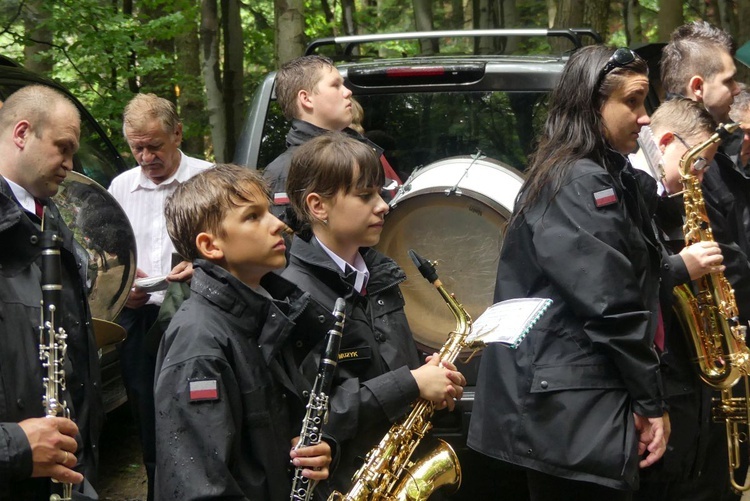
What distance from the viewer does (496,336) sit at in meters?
3.39

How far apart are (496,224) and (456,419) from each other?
0.93 metres

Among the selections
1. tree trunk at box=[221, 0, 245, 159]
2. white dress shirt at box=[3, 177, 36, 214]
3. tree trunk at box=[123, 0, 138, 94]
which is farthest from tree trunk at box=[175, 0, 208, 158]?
white dress shirt at box=[3, 177, 36, 214]

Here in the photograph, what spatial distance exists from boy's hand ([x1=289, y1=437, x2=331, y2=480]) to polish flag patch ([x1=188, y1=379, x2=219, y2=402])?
294 mm

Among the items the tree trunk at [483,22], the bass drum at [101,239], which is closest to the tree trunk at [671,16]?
the tree trunk at [483,22]

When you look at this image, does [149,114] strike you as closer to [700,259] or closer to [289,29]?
[700,259]

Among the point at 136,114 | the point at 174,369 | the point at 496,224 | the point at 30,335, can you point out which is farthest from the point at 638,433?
the point at 136,114

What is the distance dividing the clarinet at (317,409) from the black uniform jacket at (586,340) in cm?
81

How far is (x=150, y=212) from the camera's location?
5.65 m

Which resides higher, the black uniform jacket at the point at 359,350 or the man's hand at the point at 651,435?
the black uniform jacket at the point at 359,350

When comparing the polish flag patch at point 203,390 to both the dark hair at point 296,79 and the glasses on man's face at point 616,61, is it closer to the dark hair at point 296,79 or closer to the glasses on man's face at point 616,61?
the glasses on man's face at point 616,61

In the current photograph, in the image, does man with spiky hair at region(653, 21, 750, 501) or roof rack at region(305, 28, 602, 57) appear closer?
man with spiky hair at region(653, 21, 750, 501)

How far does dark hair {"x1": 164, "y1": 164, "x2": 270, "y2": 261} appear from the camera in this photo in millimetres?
3287

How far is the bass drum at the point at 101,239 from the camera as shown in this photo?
4.61m

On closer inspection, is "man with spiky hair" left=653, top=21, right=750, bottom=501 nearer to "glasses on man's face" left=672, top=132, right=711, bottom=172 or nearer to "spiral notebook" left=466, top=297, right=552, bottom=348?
"glasses on man's face" left=672, top=132, right=711, bottom=172
